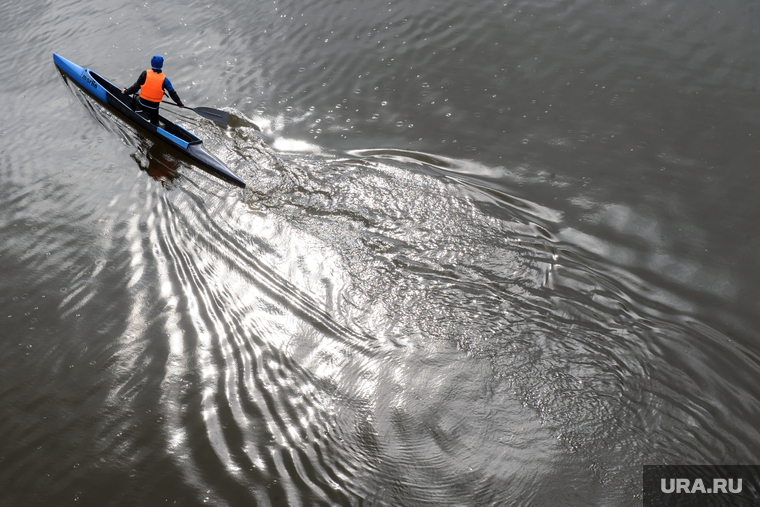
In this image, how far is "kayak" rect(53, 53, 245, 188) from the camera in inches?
284

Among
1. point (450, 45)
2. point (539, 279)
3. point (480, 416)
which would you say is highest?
point (450, 45)

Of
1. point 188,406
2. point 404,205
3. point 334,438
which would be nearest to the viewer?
point 334,438

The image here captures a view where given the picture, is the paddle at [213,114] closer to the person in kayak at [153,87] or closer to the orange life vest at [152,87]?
the person in kayak at [153,87]

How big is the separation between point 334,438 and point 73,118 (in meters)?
8.01

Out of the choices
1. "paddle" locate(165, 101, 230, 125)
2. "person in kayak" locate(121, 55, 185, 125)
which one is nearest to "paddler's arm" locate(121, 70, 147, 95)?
"person in kayak" locate(121, 55, 185, 125)

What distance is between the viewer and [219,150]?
7.64m

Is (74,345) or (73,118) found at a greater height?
(73,118)

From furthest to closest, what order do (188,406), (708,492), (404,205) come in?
(404,205)
(188,406)
(708,492)

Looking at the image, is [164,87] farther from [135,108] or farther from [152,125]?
[135,108]

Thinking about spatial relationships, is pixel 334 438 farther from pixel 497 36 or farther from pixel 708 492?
pixel 497 36

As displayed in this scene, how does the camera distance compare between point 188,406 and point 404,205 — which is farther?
point 404,205

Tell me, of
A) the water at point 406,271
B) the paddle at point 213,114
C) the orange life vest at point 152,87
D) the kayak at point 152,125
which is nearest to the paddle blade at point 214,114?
the paddle at point 213,114

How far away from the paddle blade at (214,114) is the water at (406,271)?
0.73 feet

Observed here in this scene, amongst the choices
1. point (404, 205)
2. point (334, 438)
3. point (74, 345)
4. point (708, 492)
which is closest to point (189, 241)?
point (74, 345)
